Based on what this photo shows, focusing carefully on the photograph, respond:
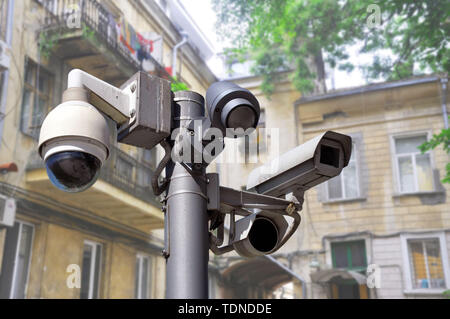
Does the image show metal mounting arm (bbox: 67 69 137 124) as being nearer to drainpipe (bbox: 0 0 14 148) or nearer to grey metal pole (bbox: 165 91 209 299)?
grey metal pole (bbox: 165 91 209 299)

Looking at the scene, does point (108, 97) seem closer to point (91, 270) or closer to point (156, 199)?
point (91, 270)

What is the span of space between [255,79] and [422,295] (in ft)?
26.9

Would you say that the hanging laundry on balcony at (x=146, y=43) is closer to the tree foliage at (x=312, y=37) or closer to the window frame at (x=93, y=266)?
the tree foliage at (x=312, y=37)

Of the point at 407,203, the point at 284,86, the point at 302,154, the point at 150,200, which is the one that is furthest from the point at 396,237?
the point at 302,154

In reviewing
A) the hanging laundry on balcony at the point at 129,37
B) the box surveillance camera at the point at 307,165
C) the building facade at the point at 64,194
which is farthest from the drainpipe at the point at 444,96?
the box surveillance camera at the point at 307,165

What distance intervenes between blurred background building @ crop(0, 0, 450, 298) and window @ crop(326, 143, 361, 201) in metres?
0.04

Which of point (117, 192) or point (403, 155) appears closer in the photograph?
point (117, 192)

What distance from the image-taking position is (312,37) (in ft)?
53.5

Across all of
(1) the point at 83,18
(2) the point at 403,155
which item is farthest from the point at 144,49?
(2) the point at 403,155

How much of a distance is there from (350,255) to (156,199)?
6425 millimetres

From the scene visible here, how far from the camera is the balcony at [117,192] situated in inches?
340
